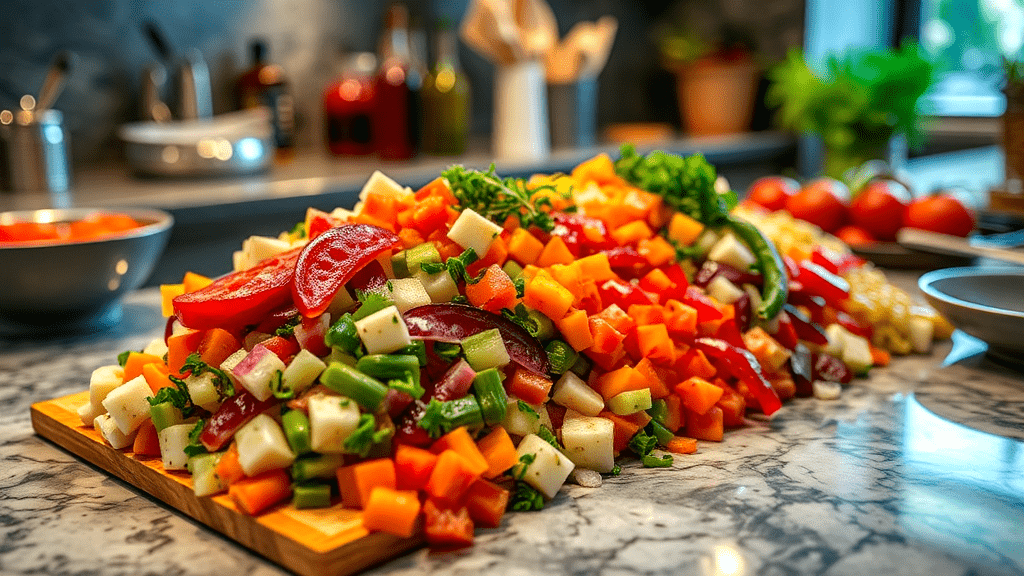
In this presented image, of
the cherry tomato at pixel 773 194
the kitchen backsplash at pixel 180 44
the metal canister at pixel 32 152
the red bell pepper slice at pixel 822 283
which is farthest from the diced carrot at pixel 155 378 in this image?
the kitchen backsplash at pixel 180 44

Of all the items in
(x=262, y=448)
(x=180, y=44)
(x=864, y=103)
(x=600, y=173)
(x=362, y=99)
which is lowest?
(x=262, y=448)

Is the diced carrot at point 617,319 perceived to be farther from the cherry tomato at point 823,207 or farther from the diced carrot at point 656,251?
the cherry tomato at point 823,207

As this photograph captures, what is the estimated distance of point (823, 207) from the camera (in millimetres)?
2412

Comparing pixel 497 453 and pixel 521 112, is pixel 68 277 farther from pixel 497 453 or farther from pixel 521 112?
pixel 521 112

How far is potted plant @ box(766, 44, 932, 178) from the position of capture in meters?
3.29

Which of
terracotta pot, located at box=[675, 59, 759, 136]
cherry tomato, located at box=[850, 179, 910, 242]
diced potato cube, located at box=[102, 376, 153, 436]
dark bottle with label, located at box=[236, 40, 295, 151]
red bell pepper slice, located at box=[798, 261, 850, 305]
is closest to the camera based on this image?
diced potato cube, located at box=[102, 376, 153, 436]

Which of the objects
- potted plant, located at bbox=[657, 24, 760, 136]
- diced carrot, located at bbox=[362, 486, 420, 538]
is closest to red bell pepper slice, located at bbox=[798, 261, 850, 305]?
diced carrot, located at bbox=[362, 486, 420, 538]

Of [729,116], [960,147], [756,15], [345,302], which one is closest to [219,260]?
[345,302]

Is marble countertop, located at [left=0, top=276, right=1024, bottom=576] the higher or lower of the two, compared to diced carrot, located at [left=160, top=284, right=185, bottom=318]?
lower

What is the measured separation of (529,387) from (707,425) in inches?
11.4

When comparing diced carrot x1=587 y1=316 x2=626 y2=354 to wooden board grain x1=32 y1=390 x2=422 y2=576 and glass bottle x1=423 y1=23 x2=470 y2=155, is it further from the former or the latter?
glass bottle x1=423 y1=23 x2=470 y2=155

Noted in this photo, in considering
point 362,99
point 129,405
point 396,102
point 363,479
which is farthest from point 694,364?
point 362,99

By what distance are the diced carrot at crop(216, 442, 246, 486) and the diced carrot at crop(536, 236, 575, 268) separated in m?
0.48

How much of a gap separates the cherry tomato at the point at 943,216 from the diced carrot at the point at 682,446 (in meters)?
1.42
